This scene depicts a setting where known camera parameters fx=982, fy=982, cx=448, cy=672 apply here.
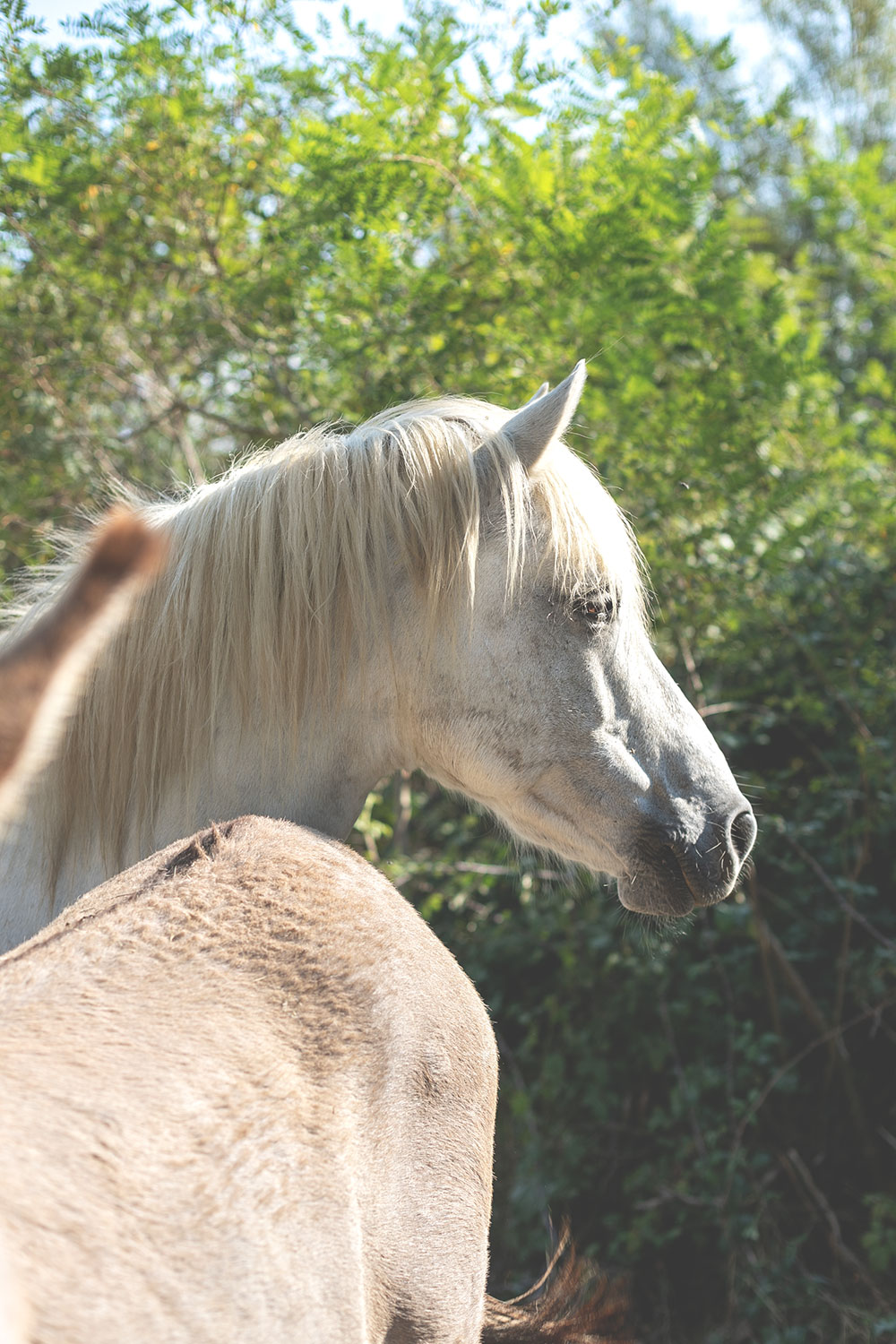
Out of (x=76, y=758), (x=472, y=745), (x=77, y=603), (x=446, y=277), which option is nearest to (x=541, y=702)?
(x=472, y=745)

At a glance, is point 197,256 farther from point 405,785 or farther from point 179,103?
point 405,785

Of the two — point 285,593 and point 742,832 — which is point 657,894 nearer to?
point 742,832

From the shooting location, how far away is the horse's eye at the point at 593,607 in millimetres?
1651

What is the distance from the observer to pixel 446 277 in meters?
2.96

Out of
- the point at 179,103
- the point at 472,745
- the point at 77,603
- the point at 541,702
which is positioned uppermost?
the point at 179,103

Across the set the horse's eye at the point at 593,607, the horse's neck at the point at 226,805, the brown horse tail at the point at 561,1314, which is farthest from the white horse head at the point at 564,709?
the brown horse tail at the point at 561,1314

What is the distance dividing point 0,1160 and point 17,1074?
0.09m

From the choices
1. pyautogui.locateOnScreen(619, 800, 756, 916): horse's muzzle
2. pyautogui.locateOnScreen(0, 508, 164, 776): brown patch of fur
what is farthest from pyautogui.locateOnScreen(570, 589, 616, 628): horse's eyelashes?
pyautogui.locateOnScreen(0, 508, 164, 776): brown patch of fur

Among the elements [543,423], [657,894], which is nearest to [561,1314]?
[657,894]

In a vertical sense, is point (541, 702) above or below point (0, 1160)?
above

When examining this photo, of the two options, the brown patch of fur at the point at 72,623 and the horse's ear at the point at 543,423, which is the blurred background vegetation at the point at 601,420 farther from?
the brown patch of fur at the point at 72,623

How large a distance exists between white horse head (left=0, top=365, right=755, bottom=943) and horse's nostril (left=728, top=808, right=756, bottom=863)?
0.16 feet

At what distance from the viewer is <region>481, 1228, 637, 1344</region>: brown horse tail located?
4.75 ft

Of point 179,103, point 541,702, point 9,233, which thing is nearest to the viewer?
point 541,702
